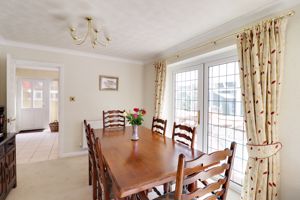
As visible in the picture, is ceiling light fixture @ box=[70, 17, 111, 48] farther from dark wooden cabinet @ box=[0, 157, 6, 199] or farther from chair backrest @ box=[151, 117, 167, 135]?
dark wooden cabinet @ box=[0, 157, 6, 199]

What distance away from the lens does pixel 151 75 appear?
4262 millimetres

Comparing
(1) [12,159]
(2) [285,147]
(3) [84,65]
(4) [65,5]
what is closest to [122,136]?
(1) [12,159]

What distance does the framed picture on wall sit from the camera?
3.97 meters

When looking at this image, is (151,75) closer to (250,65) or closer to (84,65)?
(84,65)

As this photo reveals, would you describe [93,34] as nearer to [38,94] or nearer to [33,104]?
[38,94]

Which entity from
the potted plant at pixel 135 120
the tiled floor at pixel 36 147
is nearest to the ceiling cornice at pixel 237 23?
the potted plant at pixel 135 120

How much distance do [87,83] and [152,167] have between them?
3086 mm

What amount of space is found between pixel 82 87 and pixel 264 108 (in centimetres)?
357

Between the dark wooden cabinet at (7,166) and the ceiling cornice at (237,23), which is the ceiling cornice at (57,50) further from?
the dark wooden cabinet at (7,166)

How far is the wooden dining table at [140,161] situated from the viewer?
1.10m

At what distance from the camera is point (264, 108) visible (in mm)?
1728

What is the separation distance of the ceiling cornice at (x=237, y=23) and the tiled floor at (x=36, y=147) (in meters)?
3.78

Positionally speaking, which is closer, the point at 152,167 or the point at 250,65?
the point at 152,167

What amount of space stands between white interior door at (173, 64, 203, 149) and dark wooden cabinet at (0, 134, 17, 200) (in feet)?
9.78
